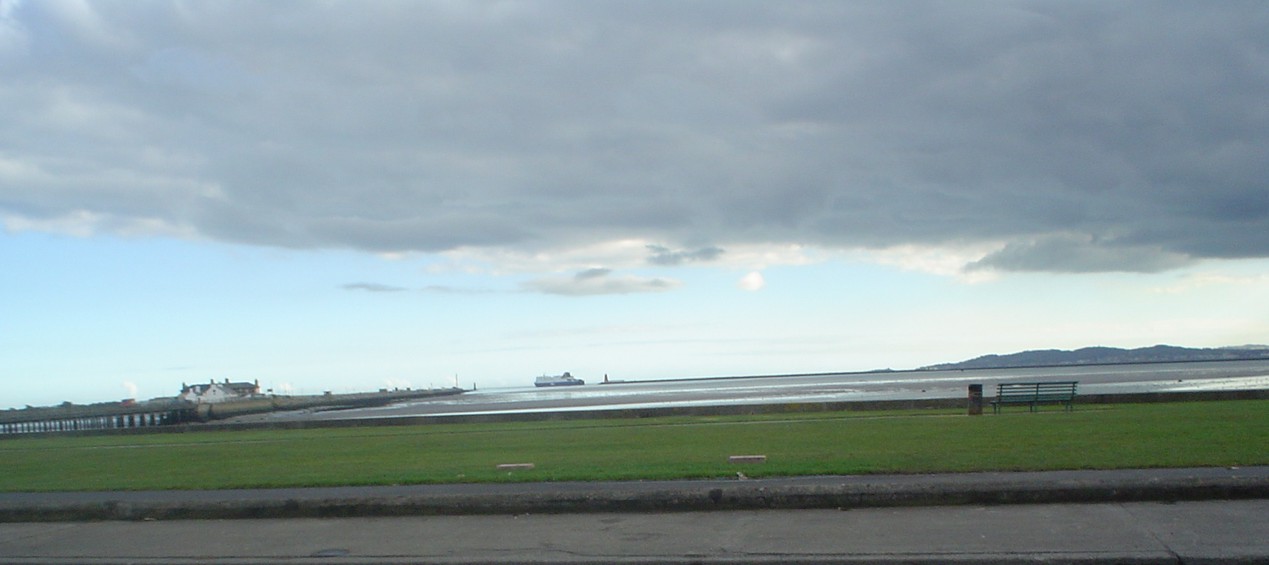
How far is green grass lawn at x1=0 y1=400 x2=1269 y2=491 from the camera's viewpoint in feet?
41.3

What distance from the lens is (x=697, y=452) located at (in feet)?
52.2

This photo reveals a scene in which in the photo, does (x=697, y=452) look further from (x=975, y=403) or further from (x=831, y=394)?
(x=831, y=394)

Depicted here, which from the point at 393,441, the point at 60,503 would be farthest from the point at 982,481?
the point at 393,441

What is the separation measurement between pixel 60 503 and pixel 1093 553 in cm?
1120

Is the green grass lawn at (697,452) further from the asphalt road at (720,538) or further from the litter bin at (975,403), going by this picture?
the asphalt road at (720,538)

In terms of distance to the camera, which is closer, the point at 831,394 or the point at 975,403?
the point at 975,403

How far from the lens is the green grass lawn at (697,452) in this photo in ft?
41.3

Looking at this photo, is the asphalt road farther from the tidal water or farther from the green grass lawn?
the tidal water

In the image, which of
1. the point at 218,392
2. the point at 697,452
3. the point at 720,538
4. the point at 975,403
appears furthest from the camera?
the point at 218,392

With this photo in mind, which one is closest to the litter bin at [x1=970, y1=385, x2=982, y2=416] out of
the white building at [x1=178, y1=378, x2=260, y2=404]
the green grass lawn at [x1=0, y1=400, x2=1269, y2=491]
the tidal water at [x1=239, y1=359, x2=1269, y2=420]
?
the green grass lawn at [x1=0, y1=400, x2=1269, y2=491]

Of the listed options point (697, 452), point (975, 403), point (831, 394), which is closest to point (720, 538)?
point (697, 452)

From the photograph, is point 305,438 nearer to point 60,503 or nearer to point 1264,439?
point 60,503

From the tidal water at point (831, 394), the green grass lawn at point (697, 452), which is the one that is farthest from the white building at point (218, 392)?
the green grass lawn at point (697, 452)

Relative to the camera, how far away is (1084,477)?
10.5 m
